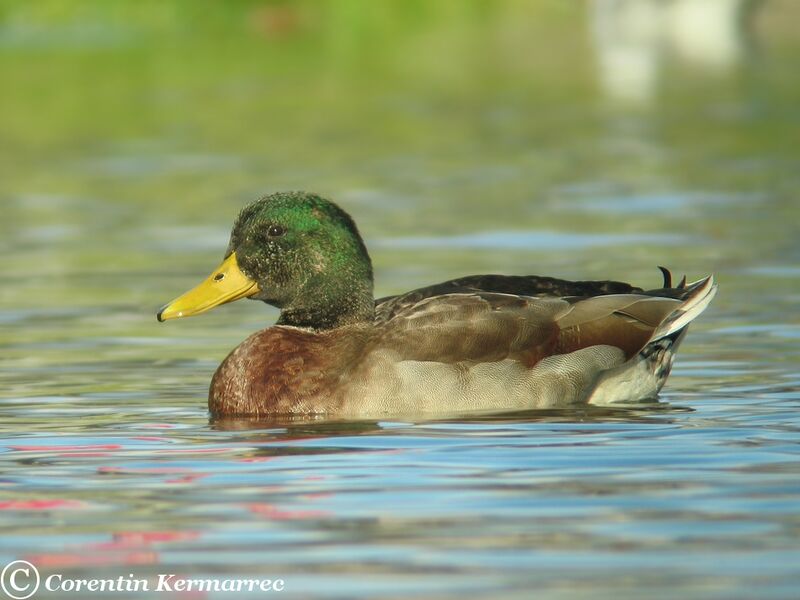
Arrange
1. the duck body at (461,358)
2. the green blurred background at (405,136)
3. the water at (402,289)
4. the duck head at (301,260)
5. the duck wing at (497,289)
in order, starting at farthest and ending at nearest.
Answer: the green blurred background at (405,136)
the duck head at (301,260)
the duck wing at (497,289)
the duck body at (461,358)
the water at (402,289)

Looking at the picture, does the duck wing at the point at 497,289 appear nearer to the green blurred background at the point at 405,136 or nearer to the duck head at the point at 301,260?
the duck head at the point at 301,260

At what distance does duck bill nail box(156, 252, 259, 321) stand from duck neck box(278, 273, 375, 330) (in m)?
0.27

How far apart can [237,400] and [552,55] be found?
26.6m

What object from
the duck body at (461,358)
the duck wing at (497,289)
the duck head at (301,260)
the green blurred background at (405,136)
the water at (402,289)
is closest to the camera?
the water at (402,289)

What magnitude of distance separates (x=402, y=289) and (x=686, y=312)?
3.81 m

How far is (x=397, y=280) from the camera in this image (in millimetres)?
13773

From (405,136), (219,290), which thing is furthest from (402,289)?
(405,136)

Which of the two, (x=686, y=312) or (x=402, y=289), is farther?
(x=402, y=289)

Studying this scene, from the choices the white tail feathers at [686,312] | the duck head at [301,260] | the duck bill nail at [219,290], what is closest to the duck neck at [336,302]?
the duck head at [301,260]

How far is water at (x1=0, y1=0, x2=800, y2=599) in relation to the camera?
6.78m

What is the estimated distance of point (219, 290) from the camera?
991 centimetres

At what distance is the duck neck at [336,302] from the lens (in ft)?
32.6

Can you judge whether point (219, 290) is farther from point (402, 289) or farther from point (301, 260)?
point (402, 289)

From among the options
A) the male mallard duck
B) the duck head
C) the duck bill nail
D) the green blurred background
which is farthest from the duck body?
the green blurred background
